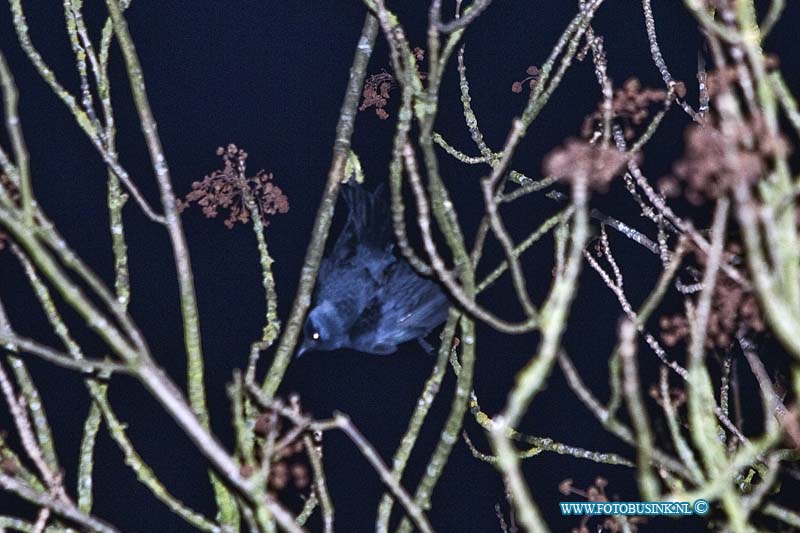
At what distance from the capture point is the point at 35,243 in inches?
67.6

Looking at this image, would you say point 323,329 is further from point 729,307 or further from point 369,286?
point 729,307

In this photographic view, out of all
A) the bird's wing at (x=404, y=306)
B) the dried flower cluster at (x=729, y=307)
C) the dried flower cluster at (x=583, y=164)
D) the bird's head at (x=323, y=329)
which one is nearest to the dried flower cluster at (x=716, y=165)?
the dried flower cluster at (x=583, y=164)

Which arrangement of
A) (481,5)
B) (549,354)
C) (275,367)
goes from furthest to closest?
(275,367), (481,5), (549,354)

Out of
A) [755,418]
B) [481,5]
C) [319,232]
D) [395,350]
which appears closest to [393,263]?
[395,350]

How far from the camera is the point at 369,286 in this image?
3.71 metres

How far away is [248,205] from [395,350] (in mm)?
1486

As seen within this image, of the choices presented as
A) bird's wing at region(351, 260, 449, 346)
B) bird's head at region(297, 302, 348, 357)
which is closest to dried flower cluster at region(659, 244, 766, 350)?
bird's wing at region(351, 260, 449, 346)

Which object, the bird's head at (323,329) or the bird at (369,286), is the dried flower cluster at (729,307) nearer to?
the bird at (369,286)

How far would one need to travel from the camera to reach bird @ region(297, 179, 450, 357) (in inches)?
145

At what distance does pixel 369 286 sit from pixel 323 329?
0.32 m

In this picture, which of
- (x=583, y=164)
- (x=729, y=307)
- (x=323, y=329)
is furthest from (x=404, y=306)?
(x=583, y=164)

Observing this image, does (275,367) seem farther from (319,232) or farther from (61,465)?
(61,465)

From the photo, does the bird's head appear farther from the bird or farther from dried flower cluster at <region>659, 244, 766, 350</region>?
dried flower cluster at <region>659, 244, 766, 350</region>

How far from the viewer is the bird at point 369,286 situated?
12.1 feet
